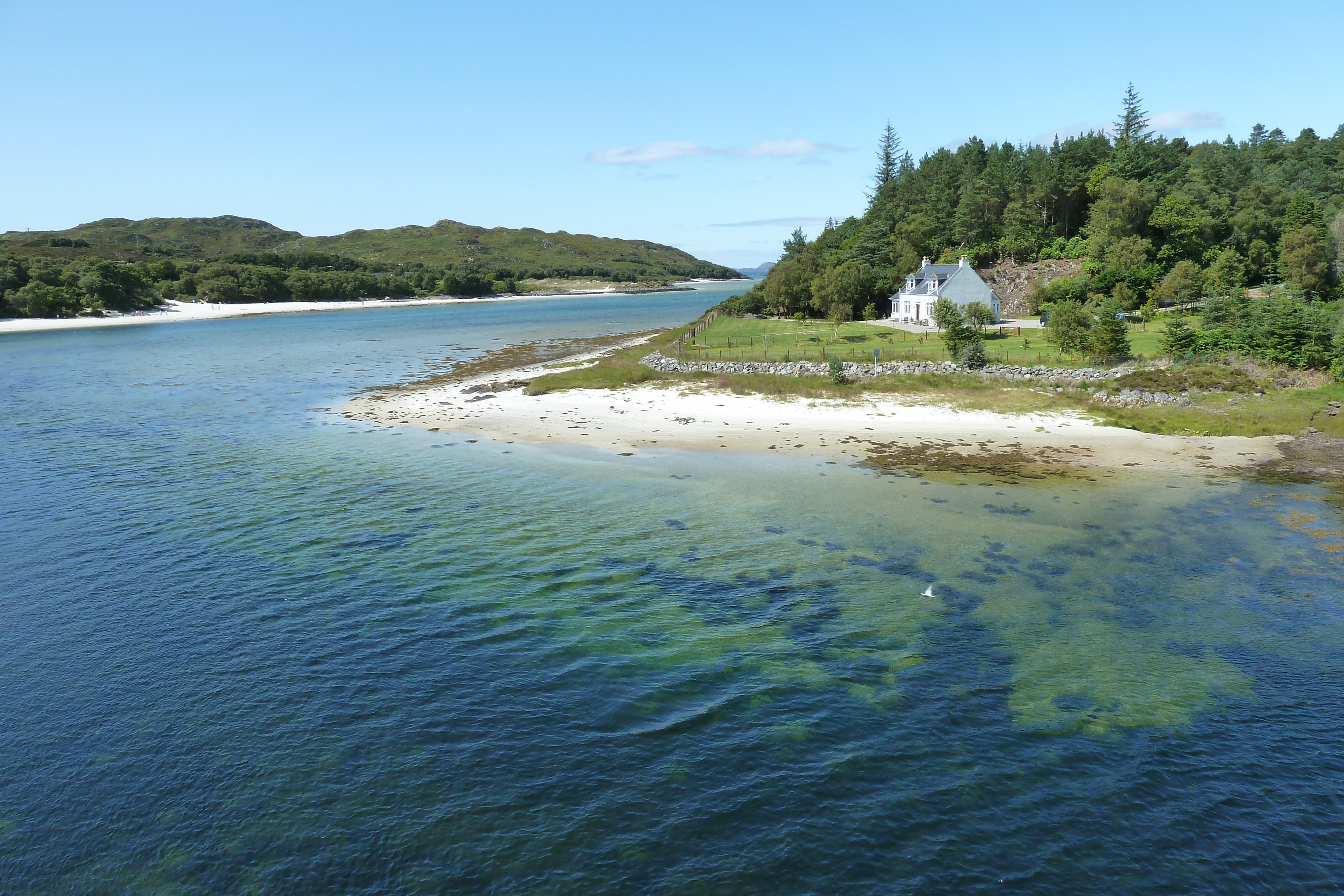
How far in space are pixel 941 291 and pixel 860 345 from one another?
20.6 meters

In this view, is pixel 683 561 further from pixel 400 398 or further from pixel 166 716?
pixel 400 398

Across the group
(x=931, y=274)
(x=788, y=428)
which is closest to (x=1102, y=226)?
(x=931, y=274)

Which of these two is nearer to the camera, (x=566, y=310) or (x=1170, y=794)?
(x=1170, y=794)

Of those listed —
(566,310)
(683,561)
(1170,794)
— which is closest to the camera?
(1170,794)

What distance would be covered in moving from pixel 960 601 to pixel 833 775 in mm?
9125

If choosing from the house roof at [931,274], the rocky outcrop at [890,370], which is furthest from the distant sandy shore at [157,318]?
the house roof at [931,274]

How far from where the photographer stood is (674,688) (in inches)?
701

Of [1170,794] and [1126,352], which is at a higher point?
[1126,352]

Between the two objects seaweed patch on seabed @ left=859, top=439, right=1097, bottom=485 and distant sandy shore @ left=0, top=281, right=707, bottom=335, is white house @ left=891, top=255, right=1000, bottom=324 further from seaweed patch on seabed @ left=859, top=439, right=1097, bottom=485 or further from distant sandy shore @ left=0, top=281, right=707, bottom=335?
distant sandy shore @ left=0, top=281, right=707, bottom=335

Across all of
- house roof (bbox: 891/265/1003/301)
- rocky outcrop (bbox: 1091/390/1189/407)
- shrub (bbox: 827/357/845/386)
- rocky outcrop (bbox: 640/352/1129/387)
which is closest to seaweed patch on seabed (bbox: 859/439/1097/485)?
rocky outcrop (bbox: 1091/390/1189/407)

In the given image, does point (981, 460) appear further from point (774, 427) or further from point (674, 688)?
point (674, 688)

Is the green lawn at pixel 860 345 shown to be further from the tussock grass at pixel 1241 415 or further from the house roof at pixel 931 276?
the tussock grass at pixel 1241 415

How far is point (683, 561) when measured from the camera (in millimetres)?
25391

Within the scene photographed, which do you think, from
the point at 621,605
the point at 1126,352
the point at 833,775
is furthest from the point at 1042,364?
the point at 833,775
